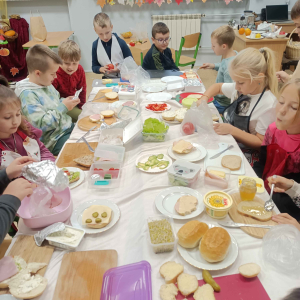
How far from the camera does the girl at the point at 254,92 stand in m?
1.79

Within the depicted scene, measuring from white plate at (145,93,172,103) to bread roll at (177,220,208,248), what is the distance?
5.26ft

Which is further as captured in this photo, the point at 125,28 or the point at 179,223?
the point at 125,28

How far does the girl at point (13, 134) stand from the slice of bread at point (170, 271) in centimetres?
104

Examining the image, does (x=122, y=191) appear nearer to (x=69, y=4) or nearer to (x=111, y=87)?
(x=111, y=87)

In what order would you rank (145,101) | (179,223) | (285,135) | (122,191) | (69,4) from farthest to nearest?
(69,4), (145,101), (285,135), (122,191), (179,223)

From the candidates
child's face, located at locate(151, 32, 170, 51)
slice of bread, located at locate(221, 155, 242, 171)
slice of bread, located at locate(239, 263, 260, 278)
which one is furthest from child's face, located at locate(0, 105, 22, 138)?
child's face, located at locate(151, 32, 170, 51)

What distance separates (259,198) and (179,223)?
41cm

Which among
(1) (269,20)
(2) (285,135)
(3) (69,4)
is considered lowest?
(2) (285,135)

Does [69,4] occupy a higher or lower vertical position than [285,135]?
higher

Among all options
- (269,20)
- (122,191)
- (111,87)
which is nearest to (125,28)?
(269,20)

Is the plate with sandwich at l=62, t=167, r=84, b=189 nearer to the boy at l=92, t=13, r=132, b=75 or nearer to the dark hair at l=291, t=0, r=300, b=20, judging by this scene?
the boy at l=92, t=13, r=132, b=75

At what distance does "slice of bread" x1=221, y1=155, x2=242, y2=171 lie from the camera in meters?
1.48

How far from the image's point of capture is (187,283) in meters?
0.90

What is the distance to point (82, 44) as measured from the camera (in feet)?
18.0
